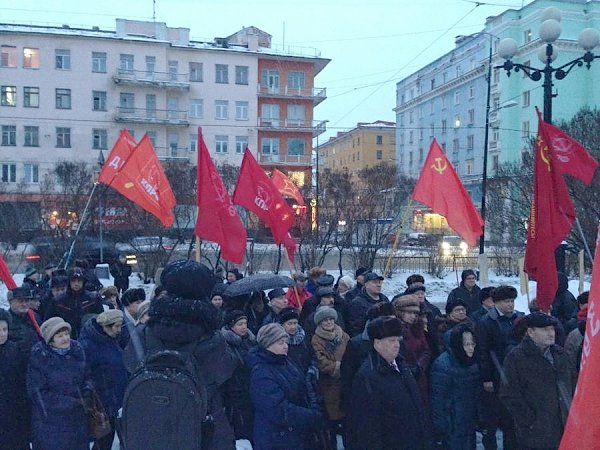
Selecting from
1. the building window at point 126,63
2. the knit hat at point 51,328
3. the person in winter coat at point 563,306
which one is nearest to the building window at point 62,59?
the building window at point 126,63

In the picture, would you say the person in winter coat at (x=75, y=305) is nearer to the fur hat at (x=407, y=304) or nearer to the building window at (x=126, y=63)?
the fur hat at (x=407, y=304)

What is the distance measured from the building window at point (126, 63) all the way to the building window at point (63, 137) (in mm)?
5621

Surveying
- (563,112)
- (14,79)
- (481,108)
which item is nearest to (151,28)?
(14,79)

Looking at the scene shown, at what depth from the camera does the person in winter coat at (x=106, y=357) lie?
17.1 feet

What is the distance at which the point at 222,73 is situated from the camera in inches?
1859

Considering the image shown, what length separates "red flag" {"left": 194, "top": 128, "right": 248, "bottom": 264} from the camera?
730cm

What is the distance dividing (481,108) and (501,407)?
50677mm

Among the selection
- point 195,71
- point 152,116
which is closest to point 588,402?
point 152,116

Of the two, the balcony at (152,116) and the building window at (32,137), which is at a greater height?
the balcony at (152,116)

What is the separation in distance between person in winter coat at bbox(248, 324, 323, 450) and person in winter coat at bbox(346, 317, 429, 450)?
35 cm

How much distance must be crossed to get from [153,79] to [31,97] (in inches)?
321

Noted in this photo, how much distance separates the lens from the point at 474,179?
167ft

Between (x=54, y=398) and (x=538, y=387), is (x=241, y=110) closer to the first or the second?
(x=54, y=398)

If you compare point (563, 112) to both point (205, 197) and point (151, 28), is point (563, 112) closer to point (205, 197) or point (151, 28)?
point (151, 28)
